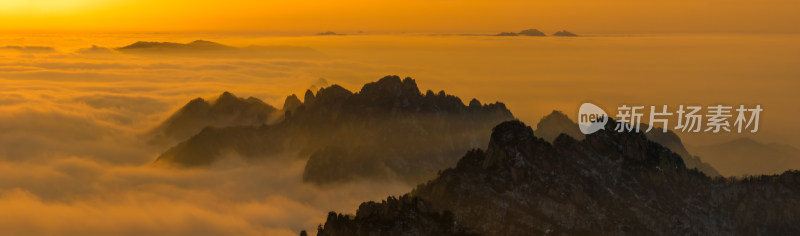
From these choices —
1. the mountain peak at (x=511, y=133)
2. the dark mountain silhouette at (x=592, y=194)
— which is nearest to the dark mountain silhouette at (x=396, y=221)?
the dark mountain silhouette at (x=592, y=194)

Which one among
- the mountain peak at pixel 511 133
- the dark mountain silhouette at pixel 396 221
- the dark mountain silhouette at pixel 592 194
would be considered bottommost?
the dark mountain silhouette at pixel 396 221

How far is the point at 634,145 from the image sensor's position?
493ft

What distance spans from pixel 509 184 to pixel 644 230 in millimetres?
24489

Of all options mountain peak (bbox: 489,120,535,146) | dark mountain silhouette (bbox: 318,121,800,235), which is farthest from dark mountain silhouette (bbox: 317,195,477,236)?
mountain peak (bbox: 489,120,535,146)

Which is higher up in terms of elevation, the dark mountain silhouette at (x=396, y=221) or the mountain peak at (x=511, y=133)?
the mountain peak at (x=511, y=133)

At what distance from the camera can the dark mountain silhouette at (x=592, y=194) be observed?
12850 cm

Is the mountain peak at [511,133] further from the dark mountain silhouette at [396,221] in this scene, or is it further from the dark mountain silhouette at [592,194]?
the dark mountain silhouette at [396,221]

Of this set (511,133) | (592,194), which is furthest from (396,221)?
(592,194)

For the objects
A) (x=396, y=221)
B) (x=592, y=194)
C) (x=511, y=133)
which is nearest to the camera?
(x=396, y=221)

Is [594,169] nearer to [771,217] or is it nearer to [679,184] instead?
[679,184]

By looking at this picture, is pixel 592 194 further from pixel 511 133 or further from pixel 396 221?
pixel 396 221

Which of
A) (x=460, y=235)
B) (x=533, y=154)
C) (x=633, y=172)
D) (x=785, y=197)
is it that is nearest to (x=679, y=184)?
(x=633, y=172)

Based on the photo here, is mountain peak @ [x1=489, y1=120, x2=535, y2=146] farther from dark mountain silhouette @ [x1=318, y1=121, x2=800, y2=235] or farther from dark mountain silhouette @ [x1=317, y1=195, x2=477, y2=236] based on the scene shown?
dark mountain silhouette @ [x1=317, y1=195, x2=477, y2=236]

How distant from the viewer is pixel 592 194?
453 ft
